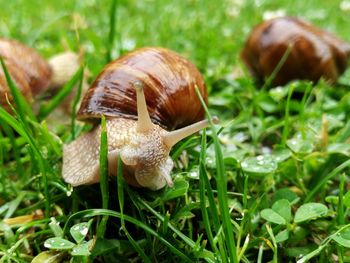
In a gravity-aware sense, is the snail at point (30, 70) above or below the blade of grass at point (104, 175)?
above

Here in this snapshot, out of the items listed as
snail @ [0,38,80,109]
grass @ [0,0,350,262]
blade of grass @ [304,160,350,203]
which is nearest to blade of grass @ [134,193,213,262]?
grass @ [0,0,350,262]

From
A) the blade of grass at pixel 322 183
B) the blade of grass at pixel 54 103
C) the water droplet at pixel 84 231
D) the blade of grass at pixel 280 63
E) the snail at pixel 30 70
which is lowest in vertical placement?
the blade of grass at pixel 322 183

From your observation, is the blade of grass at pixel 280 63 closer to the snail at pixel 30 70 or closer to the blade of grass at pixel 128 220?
the snail at pixel 30 70

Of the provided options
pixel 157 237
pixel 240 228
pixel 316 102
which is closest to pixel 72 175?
pixel 157 237

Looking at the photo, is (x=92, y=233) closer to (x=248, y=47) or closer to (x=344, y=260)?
(x=344, y=260)

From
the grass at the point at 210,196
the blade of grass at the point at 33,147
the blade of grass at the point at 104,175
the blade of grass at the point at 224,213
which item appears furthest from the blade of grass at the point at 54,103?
the blade of grass at the point at 224,213

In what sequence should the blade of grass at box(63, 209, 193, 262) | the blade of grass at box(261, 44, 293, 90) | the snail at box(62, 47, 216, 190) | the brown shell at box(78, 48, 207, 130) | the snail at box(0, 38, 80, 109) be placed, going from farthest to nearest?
the blade of grass at box(261, 44, 293, 90) < the snail at box(0, 38, 80, 109) < the brown shell at box(78, 48, 207, 130) < the snail at box(62, 47, 216, 190) < the blade of grass at box(63, 209, 193, 262)

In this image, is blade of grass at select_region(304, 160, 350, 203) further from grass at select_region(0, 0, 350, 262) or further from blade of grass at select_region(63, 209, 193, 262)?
blade of grass at select_region(63, 209, 193, 262)
